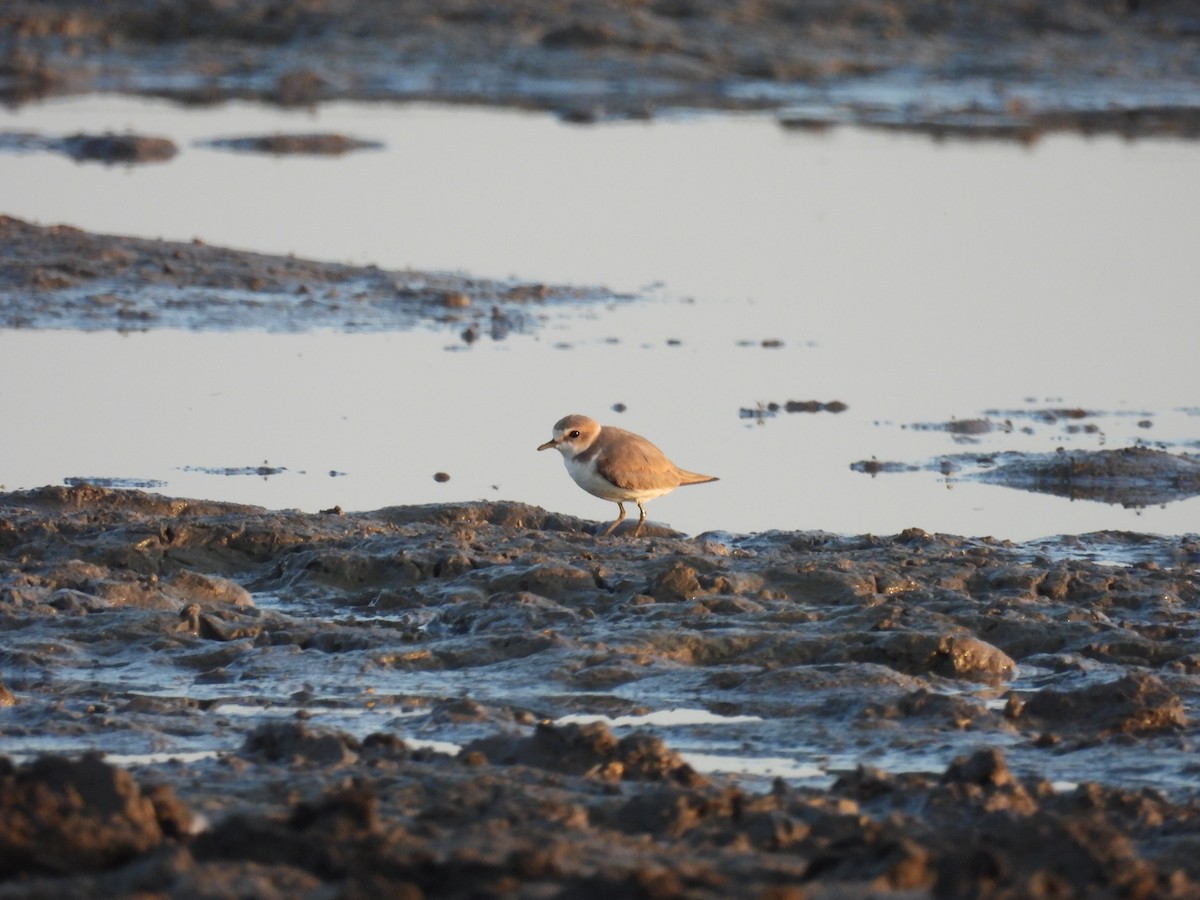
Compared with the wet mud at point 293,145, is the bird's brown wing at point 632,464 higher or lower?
lower

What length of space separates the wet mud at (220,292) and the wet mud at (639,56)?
39.2ft

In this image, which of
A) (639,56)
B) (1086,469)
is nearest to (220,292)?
(1086,469)

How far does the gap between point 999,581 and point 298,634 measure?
3.00 meters

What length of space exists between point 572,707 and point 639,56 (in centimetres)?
2535

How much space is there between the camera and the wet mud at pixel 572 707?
4.92 meters

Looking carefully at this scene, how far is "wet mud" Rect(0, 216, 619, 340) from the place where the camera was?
49.0ft

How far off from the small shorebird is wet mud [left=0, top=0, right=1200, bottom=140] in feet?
61.1

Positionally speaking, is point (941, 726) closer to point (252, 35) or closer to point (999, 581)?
point (999, 581)

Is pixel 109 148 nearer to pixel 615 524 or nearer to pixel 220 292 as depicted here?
pixel 220 292

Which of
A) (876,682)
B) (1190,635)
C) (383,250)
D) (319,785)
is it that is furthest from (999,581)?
(383,250)

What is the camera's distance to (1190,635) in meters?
7.98

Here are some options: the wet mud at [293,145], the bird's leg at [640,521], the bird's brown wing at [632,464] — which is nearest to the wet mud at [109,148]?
the wet mud at [293,145]

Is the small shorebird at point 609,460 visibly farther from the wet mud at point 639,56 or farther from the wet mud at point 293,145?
the wet mud at point 639,56

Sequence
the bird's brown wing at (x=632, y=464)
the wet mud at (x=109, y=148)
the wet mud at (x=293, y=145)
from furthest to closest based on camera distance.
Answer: the wet mud at (x=293, y=145) < the wet mud at (x=109, y=148) < the bird's brown wing at (x=632, y=464)
